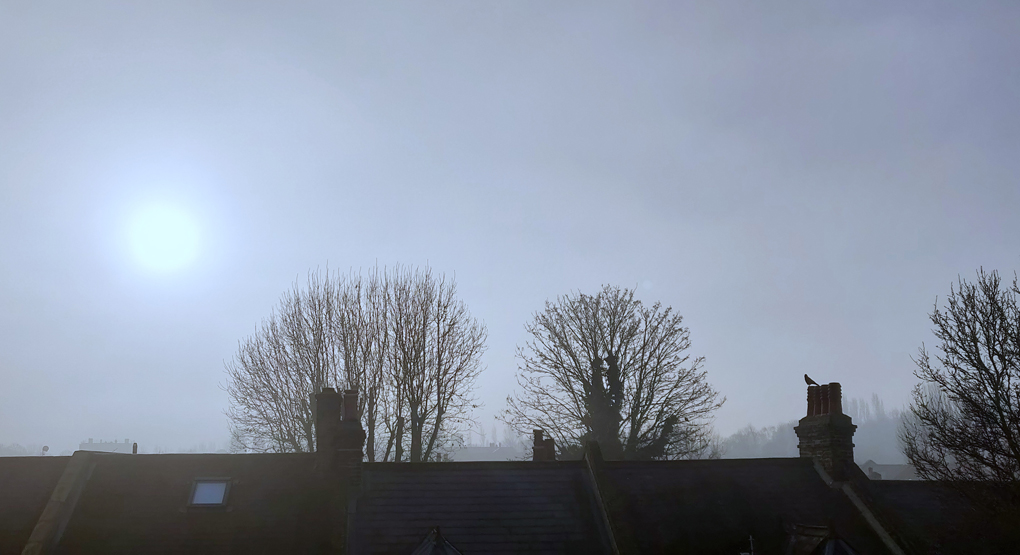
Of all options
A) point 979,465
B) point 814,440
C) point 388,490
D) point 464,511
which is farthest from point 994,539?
point 388,490

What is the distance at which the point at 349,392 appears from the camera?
19.5 meters

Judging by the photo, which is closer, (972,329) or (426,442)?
(972,329)

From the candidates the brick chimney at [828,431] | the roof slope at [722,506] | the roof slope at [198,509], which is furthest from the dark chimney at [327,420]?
the brick chimney at [828,431]

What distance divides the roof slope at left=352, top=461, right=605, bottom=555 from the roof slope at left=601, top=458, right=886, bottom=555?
1063mm

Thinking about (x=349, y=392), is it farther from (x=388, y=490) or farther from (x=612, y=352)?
(x=612, y=352)

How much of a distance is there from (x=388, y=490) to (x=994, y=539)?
51.2 ft

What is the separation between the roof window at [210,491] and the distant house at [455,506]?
0.04 metres

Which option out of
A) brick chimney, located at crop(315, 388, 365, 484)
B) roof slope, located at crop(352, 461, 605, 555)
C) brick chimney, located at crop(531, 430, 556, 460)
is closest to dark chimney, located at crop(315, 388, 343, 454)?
brick chimney, located at crop(315, 388, 365, 484)

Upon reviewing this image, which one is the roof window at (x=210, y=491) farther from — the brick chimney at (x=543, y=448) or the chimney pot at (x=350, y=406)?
the brick chimney at (x=543, y=448)

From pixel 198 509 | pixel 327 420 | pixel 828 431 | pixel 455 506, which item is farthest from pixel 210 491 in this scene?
pixel 828 431

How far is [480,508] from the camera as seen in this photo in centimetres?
1809

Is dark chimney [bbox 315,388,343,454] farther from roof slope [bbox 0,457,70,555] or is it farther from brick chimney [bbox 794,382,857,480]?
brick chimney [bbox 794,382,857,480]

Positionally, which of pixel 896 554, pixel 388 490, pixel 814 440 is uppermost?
pixel 814 440

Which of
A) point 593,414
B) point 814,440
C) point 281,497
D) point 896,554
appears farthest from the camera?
point 593,414
